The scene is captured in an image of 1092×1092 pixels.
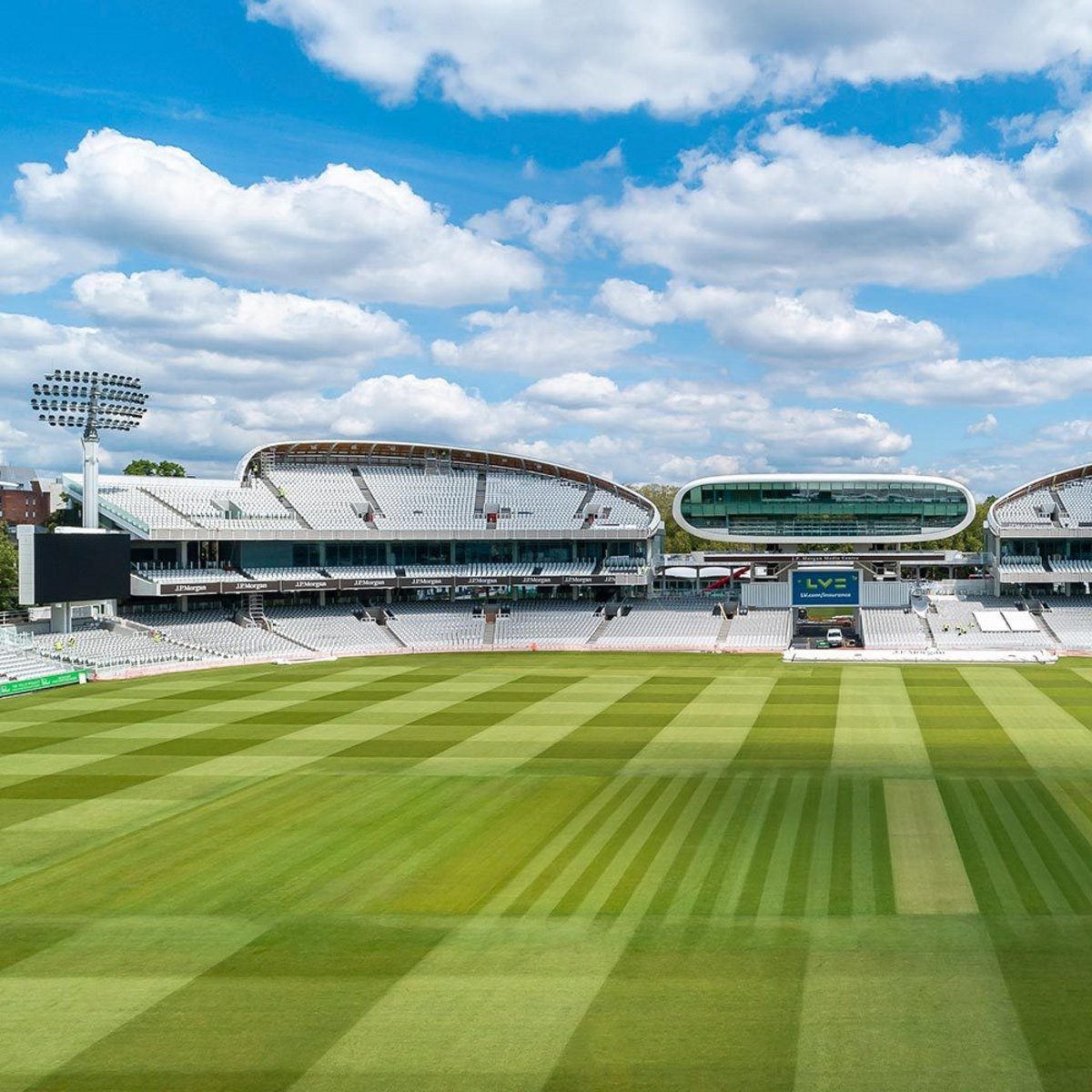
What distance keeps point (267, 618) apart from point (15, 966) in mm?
50152

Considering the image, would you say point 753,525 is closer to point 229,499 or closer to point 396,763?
point 229,499

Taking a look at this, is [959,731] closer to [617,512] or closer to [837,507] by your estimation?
[837,507]

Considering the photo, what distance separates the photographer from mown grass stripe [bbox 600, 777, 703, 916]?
1644cm

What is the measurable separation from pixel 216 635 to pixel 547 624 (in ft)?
69.0

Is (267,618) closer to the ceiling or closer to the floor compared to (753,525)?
closer to the floor

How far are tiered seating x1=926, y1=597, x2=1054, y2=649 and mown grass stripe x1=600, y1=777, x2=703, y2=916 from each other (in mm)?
40883

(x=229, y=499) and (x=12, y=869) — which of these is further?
(x=229, y=499)

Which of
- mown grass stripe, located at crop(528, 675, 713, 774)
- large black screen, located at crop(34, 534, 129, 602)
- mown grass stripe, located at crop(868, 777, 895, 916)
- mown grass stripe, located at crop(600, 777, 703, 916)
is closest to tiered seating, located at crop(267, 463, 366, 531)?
large black screen, located at crop(34, 534, 129, 602)

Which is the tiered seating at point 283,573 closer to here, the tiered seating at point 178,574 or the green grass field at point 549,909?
the tiered seating at point 178,574

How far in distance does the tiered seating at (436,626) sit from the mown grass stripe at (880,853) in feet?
134

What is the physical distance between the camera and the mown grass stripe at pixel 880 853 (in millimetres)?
16266

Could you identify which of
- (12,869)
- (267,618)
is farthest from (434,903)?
(267,618)

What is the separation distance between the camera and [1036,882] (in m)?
16.9

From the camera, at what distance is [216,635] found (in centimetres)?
5878
